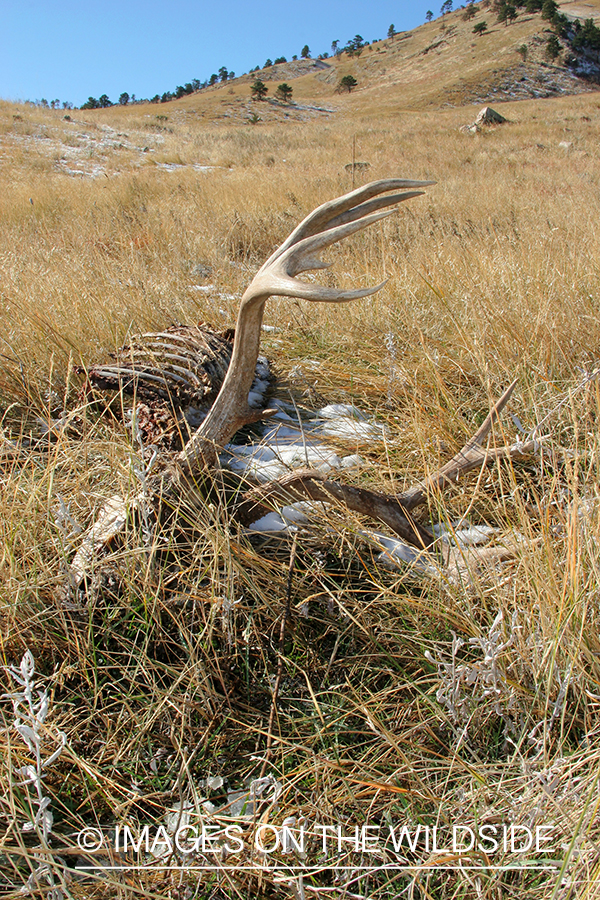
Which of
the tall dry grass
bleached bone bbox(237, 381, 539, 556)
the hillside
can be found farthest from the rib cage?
the hillside

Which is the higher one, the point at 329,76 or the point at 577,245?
the point at 329,76

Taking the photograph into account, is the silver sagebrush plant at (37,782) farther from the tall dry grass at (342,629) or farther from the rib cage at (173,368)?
the rib cage at (173,368)

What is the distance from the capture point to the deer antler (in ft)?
6.14

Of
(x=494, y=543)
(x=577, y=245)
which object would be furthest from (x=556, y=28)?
(x=494, y=543)

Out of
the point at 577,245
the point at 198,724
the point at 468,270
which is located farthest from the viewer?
the point at 577,245

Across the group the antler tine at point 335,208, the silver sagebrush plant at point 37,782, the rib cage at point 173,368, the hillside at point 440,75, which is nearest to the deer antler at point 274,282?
the antler tine at point 335,208

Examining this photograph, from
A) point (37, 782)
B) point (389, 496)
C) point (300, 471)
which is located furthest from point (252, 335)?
point (37, 782)

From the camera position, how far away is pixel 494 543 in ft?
5.84

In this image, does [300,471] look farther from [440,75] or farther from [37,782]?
[440,75]

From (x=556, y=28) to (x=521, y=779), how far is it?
204ft

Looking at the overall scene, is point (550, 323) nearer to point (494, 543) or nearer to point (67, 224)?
point (494, 543)

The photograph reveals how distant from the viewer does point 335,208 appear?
200 cm

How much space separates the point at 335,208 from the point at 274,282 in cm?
44

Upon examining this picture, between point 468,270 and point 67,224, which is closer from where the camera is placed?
point 468,270
